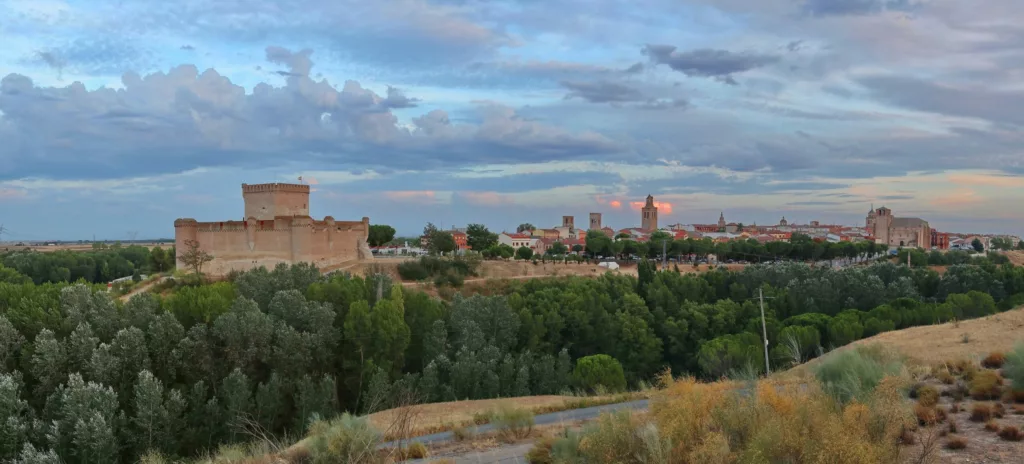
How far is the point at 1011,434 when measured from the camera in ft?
23.6

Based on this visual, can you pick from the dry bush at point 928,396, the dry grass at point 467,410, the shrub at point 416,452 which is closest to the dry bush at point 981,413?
the dry bush at point 928,396

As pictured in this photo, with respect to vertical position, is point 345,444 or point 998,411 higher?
Answer: point 998,411

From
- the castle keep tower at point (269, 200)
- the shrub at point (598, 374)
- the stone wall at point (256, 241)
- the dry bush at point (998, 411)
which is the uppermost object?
the castle keep tower at point (269, 200)

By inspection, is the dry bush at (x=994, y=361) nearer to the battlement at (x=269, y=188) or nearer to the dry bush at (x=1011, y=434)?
the dry bush at (x=1011, y=434)

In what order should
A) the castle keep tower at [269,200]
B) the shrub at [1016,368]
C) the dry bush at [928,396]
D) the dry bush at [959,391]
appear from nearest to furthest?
the dry bush at [928,396], the shrub at [1016,368], the dry bush at [959,391], the castle keep tower at [269,200]

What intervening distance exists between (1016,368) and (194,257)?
3253 centimetres

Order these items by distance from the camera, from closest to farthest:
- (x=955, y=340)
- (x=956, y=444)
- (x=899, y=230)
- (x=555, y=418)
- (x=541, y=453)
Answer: (x=956, y=444), (x=541, y=453), (x=555, y=418), (x=955, y=340), (x=899, y=230)

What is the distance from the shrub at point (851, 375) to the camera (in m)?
7.87

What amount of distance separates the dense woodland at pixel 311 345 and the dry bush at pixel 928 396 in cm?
611

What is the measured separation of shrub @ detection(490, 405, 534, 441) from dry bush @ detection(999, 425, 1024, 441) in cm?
556

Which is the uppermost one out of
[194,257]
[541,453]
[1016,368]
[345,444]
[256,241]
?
[256,241]

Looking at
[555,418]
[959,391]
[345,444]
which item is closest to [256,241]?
[555,418]

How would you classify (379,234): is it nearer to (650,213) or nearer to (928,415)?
(928,415)

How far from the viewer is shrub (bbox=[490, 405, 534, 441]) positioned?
977cm
